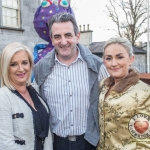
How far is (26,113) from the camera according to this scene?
1947mm

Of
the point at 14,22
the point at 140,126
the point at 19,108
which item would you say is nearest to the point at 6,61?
the point at 19,108

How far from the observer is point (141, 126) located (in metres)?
1.79

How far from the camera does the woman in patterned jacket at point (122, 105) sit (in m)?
1.80

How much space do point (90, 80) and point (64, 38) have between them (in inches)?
17.3

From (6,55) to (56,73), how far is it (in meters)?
0.58

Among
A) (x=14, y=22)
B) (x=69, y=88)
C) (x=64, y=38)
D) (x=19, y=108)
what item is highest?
(x=14, y=22)

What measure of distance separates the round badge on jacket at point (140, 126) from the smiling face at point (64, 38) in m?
0.87

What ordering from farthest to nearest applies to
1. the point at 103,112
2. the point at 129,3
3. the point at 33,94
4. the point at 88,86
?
the point at 129,3 → the point at 88,86 → the point at 33,94 → the point at 103,112

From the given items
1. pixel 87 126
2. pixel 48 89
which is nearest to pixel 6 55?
pixel 48 89

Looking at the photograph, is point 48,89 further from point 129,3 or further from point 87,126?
point 129,3

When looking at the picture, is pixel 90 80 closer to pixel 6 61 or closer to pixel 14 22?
pixel 6 61

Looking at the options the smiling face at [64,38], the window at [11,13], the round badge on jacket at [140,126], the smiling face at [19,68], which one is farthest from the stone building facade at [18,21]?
the round badge on jacket at [140,126]

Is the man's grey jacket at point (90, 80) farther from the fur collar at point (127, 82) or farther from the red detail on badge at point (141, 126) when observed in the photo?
the red detail on badge at point (141, 126)

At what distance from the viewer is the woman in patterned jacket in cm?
180
